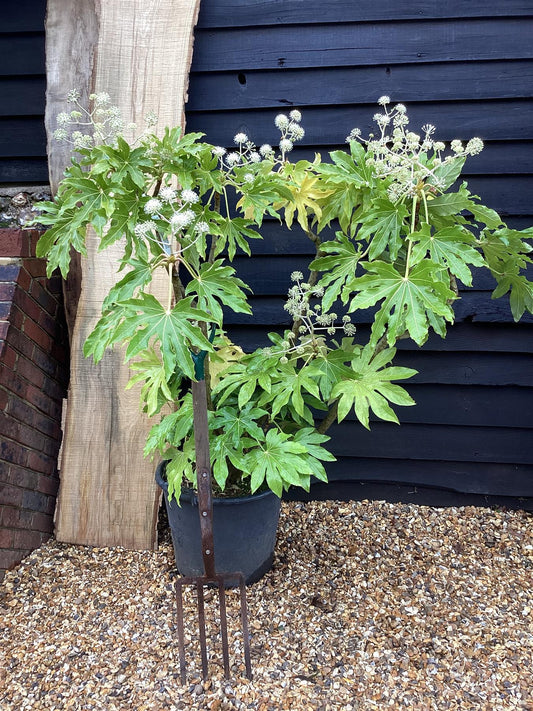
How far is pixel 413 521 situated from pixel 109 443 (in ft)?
4.24

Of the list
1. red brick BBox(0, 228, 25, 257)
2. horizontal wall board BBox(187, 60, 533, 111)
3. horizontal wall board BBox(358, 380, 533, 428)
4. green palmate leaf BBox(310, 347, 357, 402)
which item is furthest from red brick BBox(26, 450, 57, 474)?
horizontal wall board BBox(187, 60, 533, 111)

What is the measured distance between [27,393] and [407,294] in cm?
141

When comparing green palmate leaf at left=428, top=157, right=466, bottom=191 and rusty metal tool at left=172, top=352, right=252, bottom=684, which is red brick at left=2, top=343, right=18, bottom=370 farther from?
green palmate leaf at left=428, top=157, right=466, bottom=191

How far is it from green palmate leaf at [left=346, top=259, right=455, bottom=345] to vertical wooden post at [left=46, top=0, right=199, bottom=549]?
1089mm

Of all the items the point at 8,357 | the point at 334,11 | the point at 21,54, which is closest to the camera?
the point at 8,357

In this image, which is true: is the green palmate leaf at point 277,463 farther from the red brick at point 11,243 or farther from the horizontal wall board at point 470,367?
the red brick at point 11,243

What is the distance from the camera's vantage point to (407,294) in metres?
1.18

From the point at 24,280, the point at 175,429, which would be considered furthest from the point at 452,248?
the point at 24,280

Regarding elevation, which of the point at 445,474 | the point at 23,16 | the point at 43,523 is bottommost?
the point at 43,523

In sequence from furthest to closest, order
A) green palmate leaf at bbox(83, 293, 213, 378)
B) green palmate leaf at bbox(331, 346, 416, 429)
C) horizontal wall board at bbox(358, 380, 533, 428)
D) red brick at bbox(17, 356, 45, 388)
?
horizontal wall board at bbox(358, 380, 533, 428) → red brick at bbox(17, 356, 45, 388) → green palmate leaf at bbox(331, 346, 416, 429) → green palmate leaf at bbox(83, 293, 213, 378)

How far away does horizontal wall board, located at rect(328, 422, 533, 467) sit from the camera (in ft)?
7.27

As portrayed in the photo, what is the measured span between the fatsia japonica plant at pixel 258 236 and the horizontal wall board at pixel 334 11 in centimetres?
81

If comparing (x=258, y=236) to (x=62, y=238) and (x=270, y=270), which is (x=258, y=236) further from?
(x=270, y=270)

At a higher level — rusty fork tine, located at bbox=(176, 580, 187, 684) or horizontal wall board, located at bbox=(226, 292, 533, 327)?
horizontal wall board, located at bbox=(226, 292, 533, 327)
